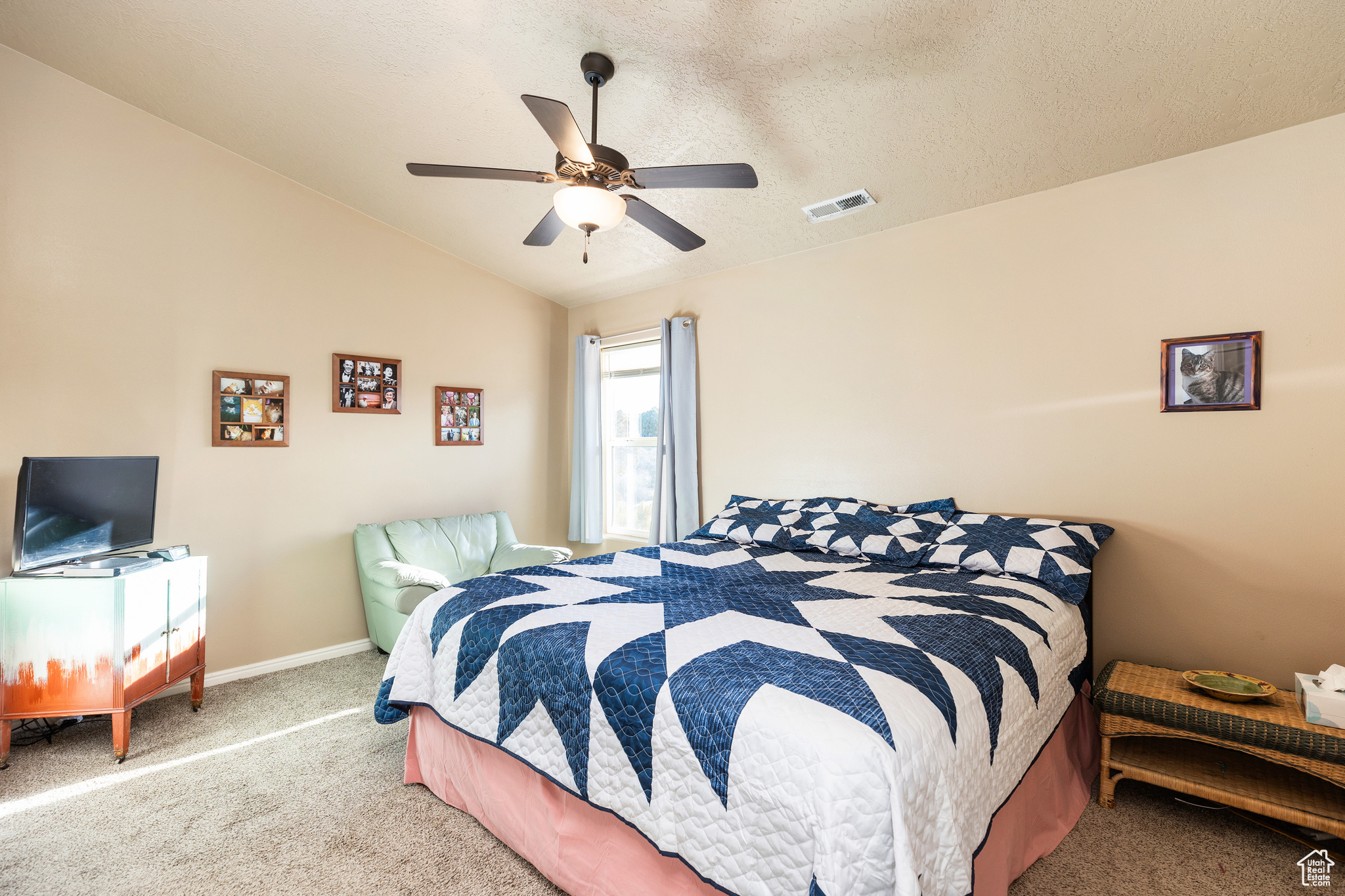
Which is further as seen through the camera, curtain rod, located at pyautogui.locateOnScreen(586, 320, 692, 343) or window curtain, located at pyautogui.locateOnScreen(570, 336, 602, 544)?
window curtain, located at pyautogui.locateOnScreen(570, 336, 602, 544)

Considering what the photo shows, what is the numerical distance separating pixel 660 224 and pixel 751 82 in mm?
598

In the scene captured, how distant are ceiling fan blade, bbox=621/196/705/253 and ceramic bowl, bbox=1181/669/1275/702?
224 centimetres

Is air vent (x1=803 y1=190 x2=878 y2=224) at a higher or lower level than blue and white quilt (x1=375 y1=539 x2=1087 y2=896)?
higher

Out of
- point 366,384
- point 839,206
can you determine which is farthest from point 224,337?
point 839,206

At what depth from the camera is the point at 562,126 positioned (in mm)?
1710

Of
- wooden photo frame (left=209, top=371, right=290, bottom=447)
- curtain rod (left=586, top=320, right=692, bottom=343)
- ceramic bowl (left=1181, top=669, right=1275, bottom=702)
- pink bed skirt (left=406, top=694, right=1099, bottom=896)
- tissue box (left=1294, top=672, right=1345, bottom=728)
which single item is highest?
curtain rod (left=586, top=320, right=692, bottom=343)

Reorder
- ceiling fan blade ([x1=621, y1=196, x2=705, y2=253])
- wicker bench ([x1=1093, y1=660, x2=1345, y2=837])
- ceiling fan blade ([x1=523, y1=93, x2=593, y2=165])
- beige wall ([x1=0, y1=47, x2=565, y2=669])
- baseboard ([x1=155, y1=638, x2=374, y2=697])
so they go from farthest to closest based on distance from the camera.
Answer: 1. baseboard ([x1=155, y1=638, x2=374, y2=697])
2. beige wall ([x1=0, y1=47, x2=565, y2=669])
3. ceiling fan blade ([x1=621, y1=196, x2=705, y2=253])
4. wicker bench ([x1=1093, y1=660, x2=1345, y2=837])
5. ceiling fan blade ([x1=523, y1=93, x2=593, y2=165])

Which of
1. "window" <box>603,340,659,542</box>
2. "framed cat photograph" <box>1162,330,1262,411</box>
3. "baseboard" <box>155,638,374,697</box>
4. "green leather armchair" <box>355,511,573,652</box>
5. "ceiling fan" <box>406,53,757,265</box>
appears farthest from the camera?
"window" <box>603,340,659,542</box>

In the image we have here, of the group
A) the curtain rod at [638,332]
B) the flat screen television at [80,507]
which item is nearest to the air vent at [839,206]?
the curtain rod at [638,332]

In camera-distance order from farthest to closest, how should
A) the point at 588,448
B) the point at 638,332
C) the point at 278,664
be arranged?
the point at 588,448 < the point at 638,332 < the point at 278,664

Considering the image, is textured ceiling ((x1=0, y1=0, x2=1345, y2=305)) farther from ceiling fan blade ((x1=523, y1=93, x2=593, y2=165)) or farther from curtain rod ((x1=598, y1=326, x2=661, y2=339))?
curtain rod ((x1=598, y1=326, x2=661, y2=339))

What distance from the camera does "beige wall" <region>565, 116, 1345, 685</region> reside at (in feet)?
7.06

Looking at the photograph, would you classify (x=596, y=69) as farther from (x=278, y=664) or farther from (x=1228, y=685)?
(x=278, y=664)

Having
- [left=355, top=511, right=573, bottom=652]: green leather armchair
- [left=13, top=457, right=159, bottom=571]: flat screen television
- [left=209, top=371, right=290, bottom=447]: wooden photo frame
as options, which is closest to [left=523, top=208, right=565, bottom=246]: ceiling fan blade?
[left=355, top=511, right=573, bottom=652]: green leather armchair
